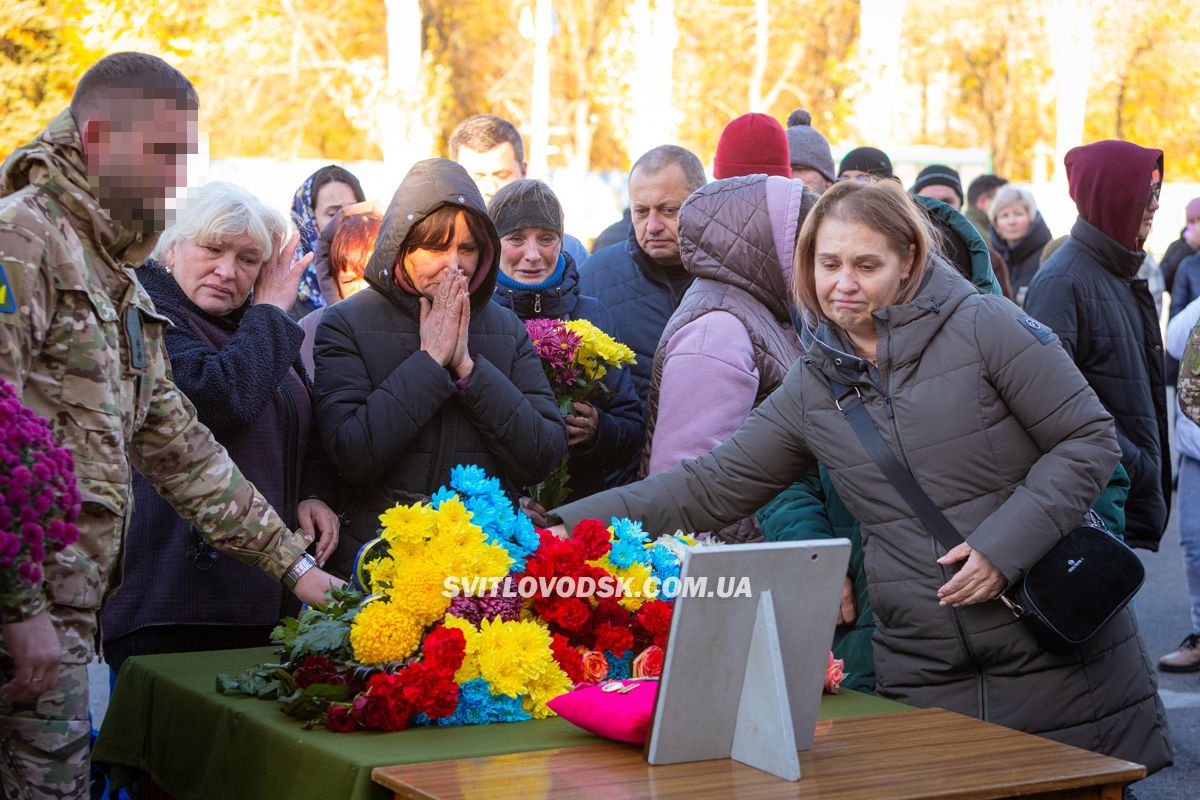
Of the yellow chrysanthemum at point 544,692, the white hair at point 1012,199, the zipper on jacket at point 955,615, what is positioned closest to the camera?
the yellow chrysanthemum at point 544,692

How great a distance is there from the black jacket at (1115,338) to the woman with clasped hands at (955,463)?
70.5 inches

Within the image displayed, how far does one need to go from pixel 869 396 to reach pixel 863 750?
912 mm

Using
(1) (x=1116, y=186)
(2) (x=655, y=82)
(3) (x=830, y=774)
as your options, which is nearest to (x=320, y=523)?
Answer: (3) (x=830, y=774)

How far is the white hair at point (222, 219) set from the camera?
3.72 meters

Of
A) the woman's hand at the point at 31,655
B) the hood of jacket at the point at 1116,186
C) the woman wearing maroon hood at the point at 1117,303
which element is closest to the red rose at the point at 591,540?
the woman's hand at the point at 31,655

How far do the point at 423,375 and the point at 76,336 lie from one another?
3.69 ft

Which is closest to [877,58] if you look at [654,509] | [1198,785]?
[1198,785]

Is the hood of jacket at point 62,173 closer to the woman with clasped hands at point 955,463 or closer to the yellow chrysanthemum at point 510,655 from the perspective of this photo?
the yellow chrysanthemum at point 510,655

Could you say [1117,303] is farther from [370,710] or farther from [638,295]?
[370,710]

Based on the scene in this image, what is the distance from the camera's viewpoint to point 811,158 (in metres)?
6.73

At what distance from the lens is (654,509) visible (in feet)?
11.6

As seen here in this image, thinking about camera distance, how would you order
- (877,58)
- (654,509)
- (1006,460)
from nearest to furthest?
1. (1006,460)
2. (654,509)
3. (877,58)

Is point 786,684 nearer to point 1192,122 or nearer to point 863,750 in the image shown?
point 863,750

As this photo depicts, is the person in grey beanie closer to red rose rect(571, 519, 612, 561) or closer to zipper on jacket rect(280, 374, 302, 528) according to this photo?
zipper on jacket rect(280, 374, 302, 528)
